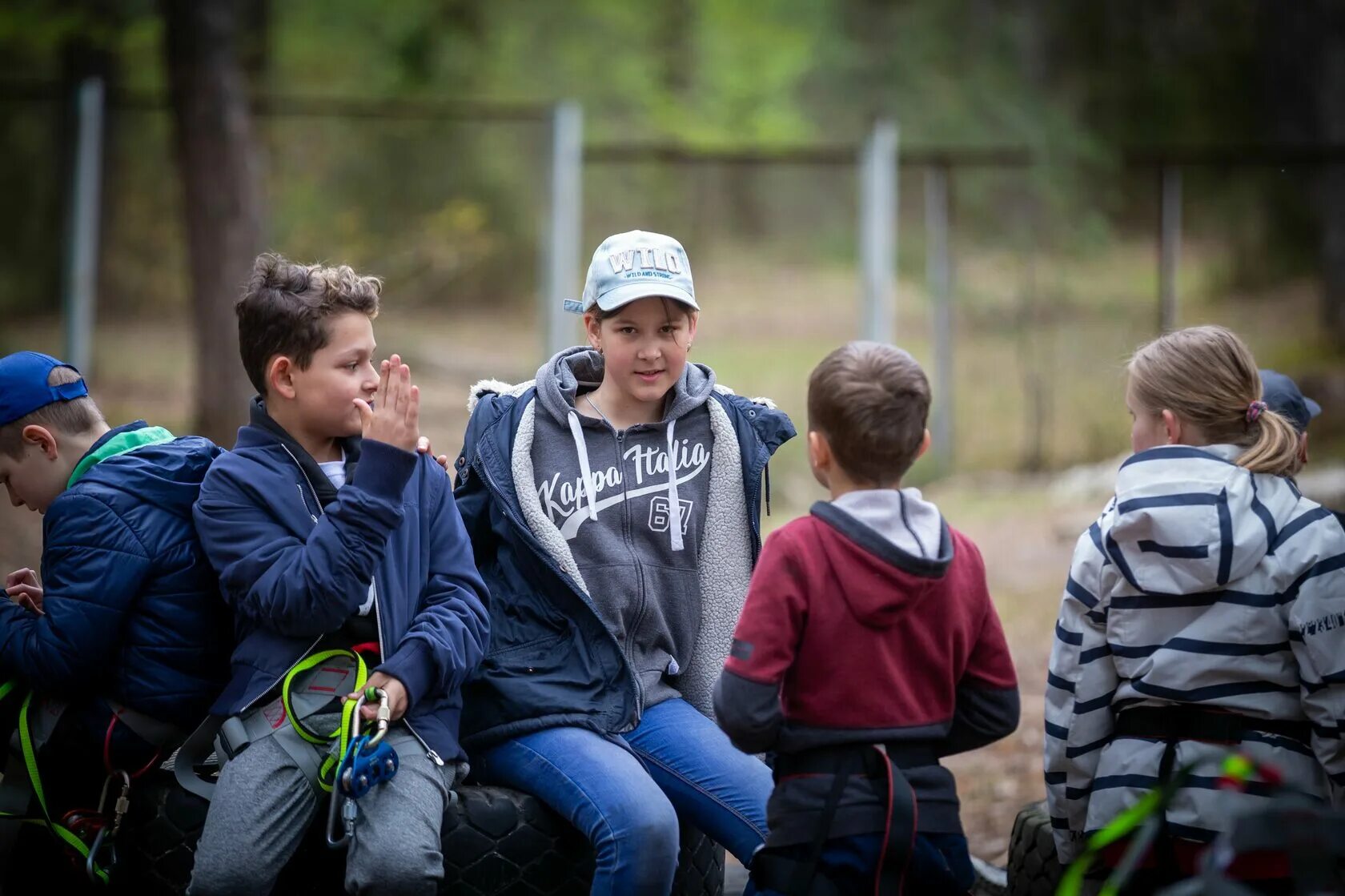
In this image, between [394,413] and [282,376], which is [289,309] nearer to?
[282,376]

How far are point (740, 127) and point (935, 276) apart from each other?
255 inches

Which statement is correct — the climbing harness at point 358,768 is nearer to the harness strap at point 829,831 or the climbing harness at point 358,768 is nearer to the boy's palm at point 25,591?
the harness strap at point 829,831

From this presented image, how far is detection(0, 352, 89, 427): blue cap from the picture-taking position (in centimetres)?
295

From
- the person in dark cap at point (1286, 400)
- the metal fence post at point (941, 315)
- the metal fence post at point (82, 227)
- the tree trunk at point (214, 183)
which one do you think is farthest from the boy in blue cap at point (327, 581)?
the metal fence post at point (941, 315)

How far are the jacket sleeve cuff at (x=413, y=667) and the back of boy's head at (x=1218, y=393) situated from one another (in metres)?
1.65

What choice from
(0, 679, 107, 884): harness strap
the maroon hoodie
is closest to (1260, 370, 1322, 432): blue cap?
the maroon hoodie

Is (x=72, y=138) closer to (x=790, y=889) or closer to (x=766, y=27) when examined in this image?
(x=790, y=889)

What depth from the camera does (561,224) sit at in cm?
852

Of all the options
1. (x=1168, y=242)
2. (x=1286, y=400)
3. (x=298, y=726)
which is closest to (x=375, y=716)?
(x=298, y=726)

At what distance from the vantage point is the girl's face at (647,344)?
10.6ft

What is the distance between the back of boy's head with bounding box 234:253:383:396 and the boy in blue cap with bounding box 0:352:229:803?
31cm

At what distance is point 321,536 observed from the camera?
2727mm

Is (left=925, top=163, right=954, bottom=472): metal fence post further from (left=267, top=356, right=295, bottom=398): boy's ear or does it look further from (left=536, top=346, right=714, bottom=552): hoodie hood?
(left=267, top=356, right=295, bottom=398): boy's ear

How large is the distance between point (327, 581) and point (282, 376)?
0.52 metres
